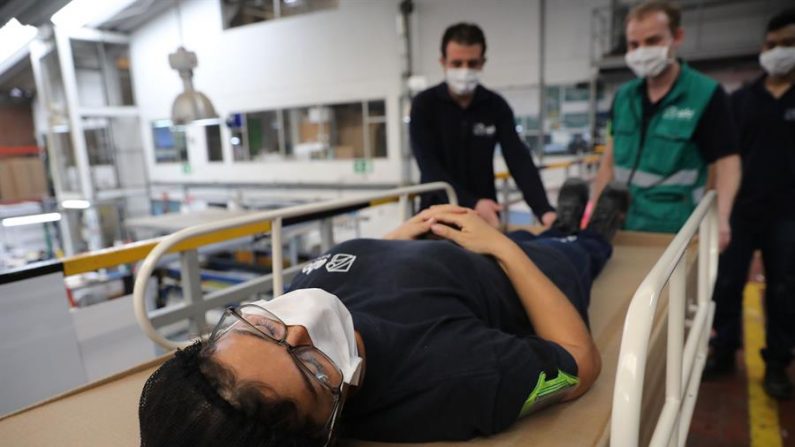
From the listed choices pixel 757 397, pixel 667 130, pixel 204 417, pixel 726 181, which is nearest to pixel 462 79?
pixel 667 130

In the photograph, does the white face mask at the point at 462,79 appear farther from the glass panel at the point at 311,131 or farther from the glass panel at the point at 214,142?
the glass panel at the point at 214,142

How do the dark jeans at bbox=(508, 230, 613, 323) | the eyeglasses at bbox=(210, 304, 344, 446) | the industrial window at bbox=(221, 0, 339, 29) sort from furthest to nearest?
1. the industrial window at bbox=(221, 0, 339, 29)
2. the dark jeans at bbox=(508, 230, 613, 323)
3. the eyeglasses at bbox=(210, 304, 344, 446)

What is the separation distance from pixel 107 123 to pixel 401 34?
723cm

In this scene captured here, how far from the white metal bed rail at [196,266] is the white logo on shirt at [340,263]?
342 mm

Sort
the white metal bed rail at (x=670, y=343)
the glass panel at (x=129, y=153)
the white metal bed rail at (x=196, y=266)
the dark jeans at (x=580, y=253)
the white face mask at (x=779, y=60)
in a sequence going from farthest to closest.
→ the glass panel at (x=129, y=153) < the white face mask at (x=779, y=60) < the dark jeans at (x=580, y=253) < the white metal bed rail at (x=196, y=266) < the white metal bed rail at (x=670, y=343)

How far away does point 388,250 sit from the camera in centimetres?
130

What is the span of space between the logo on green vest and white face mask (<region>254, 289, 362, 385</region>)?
1740 mm

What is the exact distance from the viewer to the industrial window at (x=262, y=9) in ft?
27.3

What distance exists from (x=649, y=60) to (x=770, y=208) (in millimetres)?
1019

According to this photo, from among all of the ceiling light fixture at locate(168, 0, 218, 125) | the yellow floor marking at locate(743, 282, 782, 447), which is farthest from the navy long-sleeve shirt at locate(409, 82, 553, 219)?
the ceiling light fixture at locate(168, 0, 218, 125)

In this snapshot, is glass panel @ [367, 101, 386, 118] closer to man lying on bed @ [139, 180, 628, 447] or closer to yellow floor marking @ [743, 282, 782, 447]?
yellow floor marking @ [743, 282, 782, 447]

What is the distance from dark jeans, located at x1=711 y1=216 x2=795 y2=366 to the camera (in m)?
2.23

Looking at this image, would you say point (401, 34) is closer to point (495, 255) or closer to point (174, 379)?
point (495, 255)

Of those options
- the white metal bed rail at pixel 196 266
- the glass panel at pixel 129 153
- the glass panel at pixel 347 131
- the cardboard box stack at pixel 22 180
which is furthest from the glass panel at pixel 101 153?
the white metal bed rail at pixel 196 266
